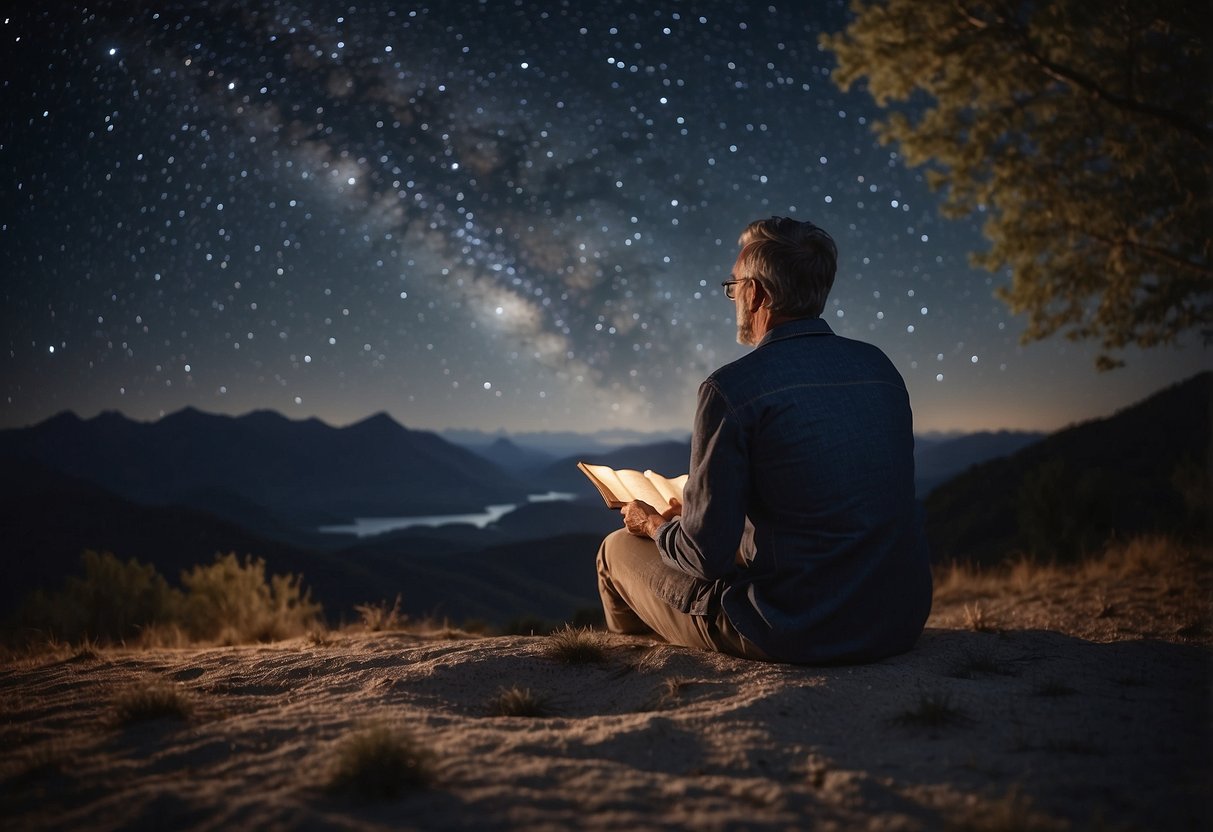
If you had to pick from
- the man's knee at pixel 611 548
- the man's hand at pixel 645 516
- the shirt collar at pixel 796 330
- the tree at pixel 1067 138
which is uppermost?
the tree at pixel 1067 138

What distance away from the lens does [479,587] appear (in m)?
44.5

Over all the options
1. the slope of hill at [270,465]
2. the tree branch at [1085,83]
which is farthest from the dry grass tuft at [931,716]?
the slope of hill at [270,465]

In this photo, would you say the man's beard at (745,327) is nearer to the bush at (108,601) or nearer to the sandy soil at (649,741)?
the sandy soil at (649,741)

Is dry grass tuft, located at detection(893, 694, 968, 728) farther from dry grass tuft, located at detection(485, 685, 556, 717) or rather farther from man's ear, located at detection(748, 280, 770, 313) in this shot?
man's ear, located at detection(748, 280, 770, 313)

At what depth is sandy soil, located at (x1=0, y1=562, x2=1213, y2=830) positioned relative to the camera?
1583 millimetres

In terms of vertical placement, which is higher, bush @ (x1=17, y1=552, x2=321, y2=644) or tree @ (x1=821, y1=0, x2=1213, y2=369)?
tree @ (x1=821, y1=0, x2=1213, y2=369)

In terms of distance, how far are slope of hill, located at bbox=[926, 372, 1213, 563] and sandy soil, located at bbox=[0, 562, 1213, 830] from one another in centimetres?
204

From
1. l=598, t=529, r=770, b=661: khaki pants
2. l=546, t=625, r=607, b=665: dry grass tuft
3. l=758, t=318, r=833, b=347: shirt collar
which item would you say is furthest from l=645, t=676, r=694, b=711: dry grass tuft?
l=758, t=318, r=833, b=347: shirt collar

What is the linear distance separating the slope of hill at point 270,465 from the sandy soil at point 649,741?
8138cm

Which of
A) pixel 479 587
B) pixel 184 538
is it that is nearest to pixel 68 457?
pixel 184 538

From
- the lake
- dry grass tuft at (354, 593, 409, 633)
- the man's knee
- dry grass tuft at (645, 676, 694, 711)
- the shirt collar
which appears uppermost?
the shirt collar

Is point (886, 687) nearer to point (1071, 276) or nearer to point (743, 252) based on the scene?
point (743, 252)

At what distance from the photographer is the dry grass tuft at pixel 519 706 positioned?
2.53 metres

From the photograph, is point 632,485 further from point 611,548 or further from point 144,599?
point 144,599
